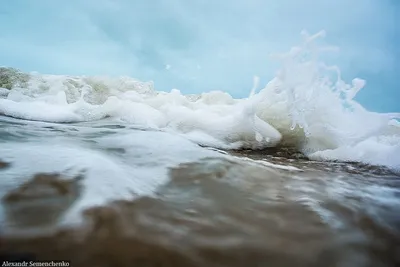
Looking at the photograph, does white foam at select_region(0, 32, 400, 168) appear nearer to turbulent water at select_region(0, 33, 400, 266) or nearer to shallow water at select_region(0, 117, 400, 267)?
turbulent water at select_region(0, 33, 400, 266)

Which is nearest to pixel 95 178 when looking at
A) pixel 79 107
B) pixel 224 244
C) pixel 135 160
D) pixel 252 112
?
pixel 135 160

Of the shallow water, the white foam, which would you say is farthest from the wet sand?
the white foam

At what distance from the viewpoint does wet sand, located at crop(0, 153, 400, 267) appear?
111cm

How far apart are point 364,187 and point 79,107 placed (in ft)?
16.7

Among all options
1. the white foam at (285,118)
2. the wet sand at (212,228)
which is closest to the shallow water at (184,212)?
the wet sand at (212,228)

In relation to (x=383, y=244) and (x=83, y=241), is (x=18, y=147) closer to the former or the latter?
(x=83, y=241)

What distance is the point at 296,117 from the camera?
401 centimetres

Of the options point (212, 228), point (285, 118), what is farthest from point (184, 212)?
point (285, 118)

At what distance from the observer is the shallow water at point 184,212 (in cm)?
113

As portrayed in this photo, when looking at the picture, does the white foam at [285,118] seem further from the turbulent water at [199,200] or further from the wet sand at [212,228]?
the wet sand at [212,228]

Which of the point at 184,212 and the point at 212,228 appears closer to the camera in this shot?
the point at 212,228

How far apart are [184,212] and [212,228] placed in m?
0.20

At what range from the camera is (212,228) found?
4.41 ft

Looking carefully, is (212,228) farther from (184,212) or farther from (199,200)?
(199,200)
